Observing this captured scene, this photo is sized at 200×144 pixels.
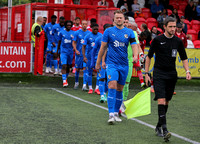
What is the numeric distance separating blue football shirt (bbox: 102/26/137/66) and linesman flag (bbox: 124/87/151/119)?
901mm

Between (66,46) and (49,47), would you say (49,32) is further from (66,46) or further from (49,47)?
(66,46)

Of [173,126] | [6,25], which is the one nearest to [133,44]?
[173,126]

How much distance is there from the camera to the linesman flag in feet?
23.8

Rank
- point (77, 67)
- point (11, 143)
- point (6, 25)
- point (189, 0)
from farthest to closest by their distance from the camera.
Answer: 1. point (189, 0)
2. point (6, 25)
3. point (77, 67)
4. point (11, 143)

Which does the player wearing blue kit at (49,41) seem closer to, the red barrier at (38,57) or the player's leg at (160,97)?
the red barrier at (38,57)

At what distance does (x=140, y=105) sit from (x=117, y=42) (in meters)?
1.39

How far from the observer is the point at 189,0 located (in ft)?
89.0

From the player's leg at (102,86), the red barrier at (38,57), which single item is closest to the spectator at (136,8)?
the red barrier at (38,57)

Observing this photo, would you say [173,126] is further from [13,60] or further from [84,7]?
[84,7]

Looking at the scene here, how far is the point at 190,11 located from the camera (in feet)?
83.8

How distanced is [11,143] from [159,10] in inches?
756

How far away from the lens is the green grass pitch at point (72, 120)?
6703mm

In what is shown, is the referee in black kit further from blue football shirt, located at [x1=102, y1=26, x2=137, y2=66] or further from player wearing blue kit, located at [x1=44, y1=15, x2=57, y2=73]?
player wearing blue kit, located at [x1=44, y1=15, x2=57, y2=73]

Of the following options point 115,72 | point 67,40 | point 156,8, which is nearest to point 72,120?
point 115,72
